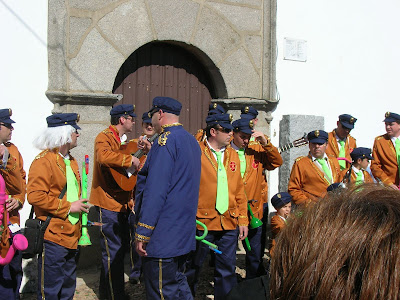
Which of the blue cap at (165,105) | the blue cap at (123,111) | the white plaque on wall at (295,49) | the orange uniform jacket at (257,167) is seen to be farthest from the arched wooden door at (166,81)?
the blue cap at (165,105)

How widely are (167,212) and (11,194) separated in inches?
67.7

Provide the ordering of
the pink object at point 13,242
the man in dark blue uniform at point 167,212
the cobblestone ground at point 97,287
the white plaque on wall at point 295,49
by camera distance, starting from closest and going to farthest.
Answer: the man in dark blue uniform at point 167,212, the pink object at point 13,242, the cobblestone ground at point 97,287, the white plaque on wall at point 295,49

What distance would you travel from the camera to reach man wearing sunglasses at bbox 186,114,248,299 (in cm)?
433

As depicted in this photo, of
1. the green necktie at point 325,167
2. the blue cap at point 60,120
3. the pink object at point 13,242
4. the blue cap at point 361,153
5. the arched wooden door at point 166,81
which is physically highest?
the arched wooden door at point 166,81

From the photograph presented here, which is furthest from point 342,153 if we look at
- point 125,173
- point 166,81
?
point 125,173

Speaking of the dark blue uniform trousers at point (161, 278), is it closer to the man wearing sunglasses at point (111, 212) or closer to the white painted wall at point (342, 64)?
the man wearing sunglasses at point (111, 212)

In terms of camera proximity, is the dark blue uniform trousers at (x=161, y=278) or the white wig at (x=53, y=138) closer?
the dark blue uniform trousers at (x=161, y=278)

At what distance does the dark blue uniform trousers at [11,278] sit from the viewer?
392 centimetres

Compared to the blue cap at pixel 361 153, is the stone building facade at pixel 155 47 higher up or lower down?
higher up

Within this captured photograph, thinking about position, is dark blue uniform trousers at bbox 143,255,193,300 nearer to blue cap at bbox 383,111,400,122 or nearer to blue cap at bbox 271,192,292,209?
blue cap at bbox 271,192,292,209

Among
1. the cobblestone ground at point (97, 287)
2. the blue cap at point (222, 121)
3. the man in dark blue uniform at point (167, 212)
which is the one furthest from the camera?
the cobblestone ground at point (97, 287)

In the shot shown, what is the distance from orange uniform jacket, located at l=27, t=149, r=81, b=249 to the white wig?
58mm

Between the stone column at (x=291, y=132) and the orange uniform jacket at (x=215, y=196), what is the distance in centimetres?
241

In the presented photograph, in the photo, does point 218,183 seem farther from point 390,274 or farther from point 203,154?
point 390,274
